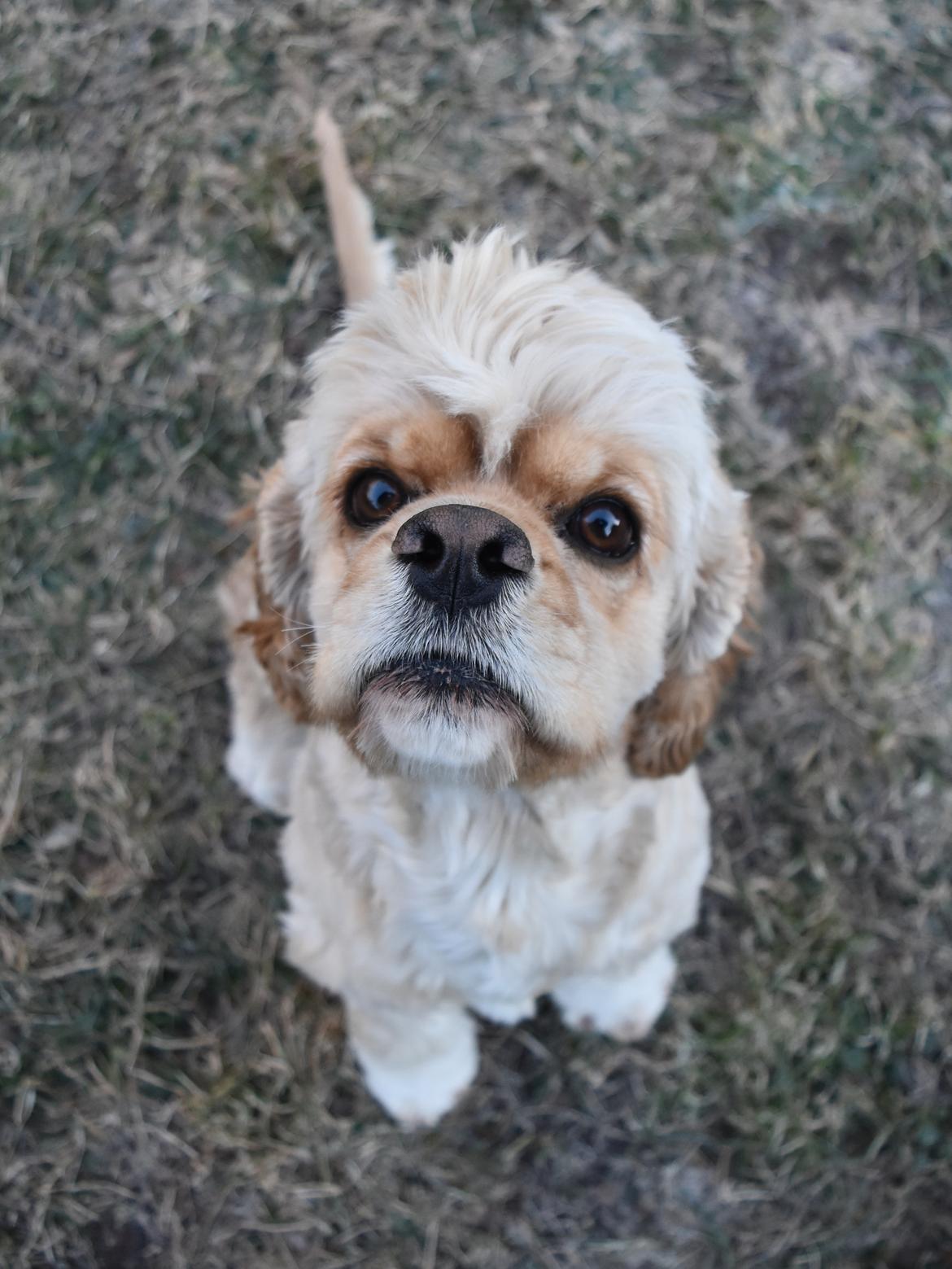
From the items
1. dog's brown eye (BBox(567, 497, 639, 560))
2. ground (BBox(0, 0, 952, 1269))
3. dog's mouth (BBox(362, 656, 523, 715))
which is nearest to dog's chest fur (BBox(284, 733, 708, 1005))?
dog's mouth (BBox(362, 656, 523, 715))

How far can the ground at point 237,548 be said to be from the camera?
3.21 m

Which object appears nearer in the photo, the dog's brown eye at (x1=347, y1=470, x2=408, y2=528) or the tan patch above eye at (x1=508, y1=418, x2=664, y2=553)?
the tan patch above eye at (x1=508, y1=418, x2=664, y2=553)

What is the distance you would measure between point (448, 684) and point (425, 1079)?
1791mm

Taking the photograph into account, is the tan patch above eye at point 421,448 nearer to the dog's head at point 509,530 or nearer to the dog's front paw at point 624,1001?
the dog's head at point 509,530

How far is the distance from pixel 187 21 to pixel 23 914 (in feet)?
11.2

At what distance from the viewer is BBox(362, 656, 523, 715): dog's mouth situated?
179 cm

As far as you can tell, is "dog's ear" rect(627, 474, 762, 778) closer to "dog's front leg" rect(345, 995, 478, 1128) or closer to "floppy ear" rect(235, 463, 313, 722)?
"floppy ear" rect(235, 463, 313, 722)

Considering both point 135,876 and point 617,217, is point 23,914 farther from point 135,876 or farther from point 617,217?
point 617,217

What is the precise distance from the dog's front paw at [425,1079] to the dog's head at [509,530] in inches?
50.9

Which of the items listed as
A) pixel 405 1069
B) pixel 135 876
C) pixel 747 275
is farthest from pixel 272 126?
pixel 405 1069

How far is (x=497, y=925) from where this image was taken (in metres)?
2.33

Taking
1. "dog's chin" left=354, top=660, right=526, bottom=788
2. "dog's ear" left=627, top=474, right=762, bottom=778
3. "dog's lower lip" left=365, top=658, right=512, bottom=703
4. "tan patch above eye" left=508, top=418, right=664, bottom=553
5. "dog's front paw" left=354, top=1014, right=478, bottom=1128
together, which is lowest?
"dog's front paw" left=354, top=1014, right=478, bottom=1128

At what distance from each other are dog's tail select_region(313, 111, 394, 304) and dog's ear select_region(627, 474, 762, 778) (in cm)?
139

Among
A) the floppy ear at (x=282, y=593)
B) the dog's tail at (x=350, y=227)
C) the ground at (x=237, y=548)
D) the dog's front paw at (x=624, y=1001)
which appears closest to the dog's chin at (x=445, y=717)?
the floppy ear at (x=282, y=593)
